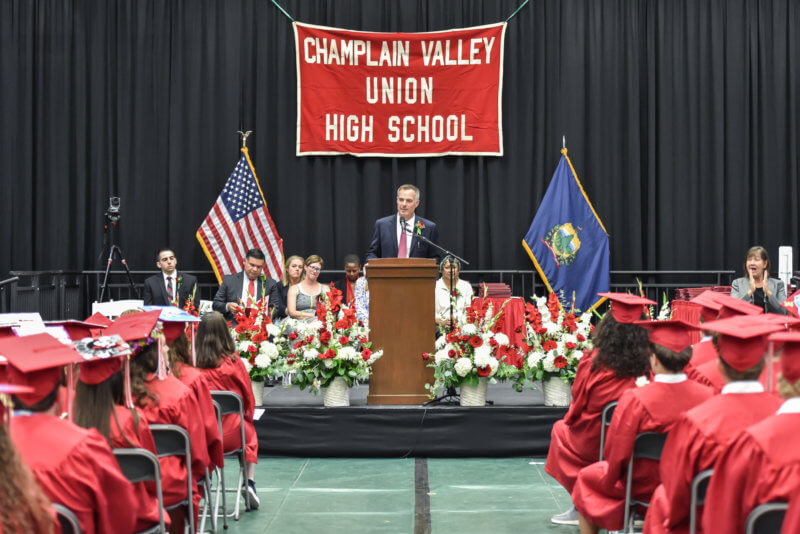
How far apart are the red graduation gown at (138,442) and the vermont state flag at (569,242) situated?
355 inches

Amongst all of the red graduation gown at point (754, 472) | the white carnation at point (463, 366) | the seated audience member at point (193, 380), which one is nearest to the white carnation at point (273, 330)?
the white carnation at point (463, 366)

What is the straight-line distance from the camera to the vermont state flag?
1190 cm

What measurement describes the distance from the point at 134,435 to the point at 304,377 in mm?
3435

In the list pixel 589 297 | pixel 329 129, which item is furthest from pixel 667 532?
pixel 329 129

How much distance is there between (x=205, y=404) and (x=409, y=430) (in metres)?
2.64

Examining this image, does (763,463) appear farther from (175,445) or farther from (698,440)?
(175,445)

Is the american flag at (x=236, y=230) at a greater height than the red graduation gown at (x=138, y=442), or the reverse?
the american flag at (x=236, y=230)

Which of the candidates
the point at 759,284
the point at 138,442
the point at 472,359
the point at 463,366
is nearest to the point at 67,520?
the point at 138,442

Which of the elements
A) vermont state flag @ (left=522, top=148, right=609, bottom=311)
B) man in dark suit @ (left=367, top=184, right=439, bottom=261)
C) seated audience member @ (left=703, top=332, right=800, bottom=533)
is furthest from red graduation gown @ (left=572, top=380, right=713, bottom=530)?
vermont state flag @ (left=522, top=148, right=609, bottom=311)

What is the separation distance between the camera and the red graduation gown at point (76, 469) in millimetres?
2432

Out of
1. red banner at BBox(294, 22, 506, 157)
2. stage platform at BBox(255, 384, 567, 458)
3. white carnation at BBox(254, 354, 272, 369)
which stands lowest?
stage platform at BBox(255, 384, 567, 458)

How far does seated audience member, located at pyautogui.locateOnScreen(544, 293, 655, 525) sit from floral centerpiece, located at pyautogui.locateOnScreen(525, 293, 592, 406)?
6.02 feet

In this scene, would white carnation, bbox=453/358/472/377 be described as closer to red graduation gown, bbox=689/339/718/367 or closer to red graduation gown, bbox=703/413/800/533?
red graduation gown, bbox=689/339/718/367

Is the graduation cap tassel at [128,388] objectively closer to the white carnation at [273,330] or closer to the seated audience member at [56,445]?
the seated audience member at [56,445]
